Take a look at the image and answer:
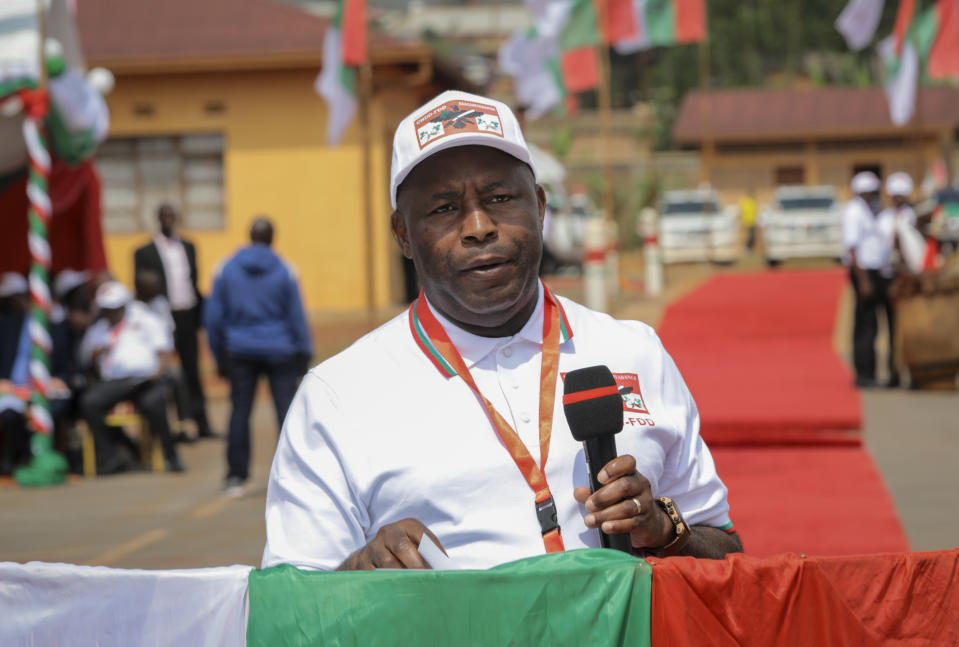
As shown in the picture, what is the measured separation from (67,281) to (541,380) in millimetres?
10655

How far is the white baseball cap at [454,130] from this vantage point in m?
2.55

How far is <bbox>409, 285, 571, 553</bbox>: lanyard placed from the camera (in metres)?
2.46

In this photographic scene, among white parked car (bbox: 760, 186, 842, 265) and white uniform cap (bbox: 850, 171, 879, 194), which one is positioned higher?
white uniform cap (bbox: 850, 171, 879, 194)

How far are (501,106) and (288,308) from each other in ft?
25.2

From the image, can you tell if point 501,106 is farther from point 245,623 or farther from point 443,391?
point 245,623

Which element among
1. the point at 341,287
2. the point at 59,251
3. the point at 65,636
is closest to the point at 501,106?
the point at 65,636

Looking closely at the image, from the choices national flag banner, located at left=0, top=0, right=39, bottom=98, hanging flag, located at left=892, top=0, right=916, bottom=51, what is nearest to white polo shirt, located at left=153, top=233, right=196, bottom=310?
national flag banner, located at left=0, top=0, right=39, bottom=98

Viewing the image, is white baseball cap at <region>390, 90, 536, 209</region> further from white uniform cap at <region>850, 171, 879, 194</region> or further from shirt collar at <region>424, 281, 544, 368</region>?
white uniform cap at <region>850, 171, 879, 194</region>

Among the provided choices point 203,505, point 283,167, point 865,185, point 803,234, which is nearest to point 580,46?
point 283,167

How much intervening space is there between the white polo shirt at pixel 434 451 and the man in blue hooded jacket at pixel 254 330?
7500mm

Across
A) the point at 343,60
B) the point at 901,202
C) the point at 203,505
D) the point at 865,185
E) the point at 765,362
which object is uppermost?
the point at 343,60

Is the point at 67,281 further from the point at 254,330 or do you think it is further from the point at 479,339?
the point at 479,339

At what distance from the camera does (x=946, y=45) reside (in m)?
19.3

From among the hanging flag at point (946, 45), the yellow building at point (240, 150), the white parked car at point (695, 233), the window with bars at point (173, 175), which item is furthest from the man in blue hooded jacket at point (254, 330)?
the white parked car at point (695, 233)
